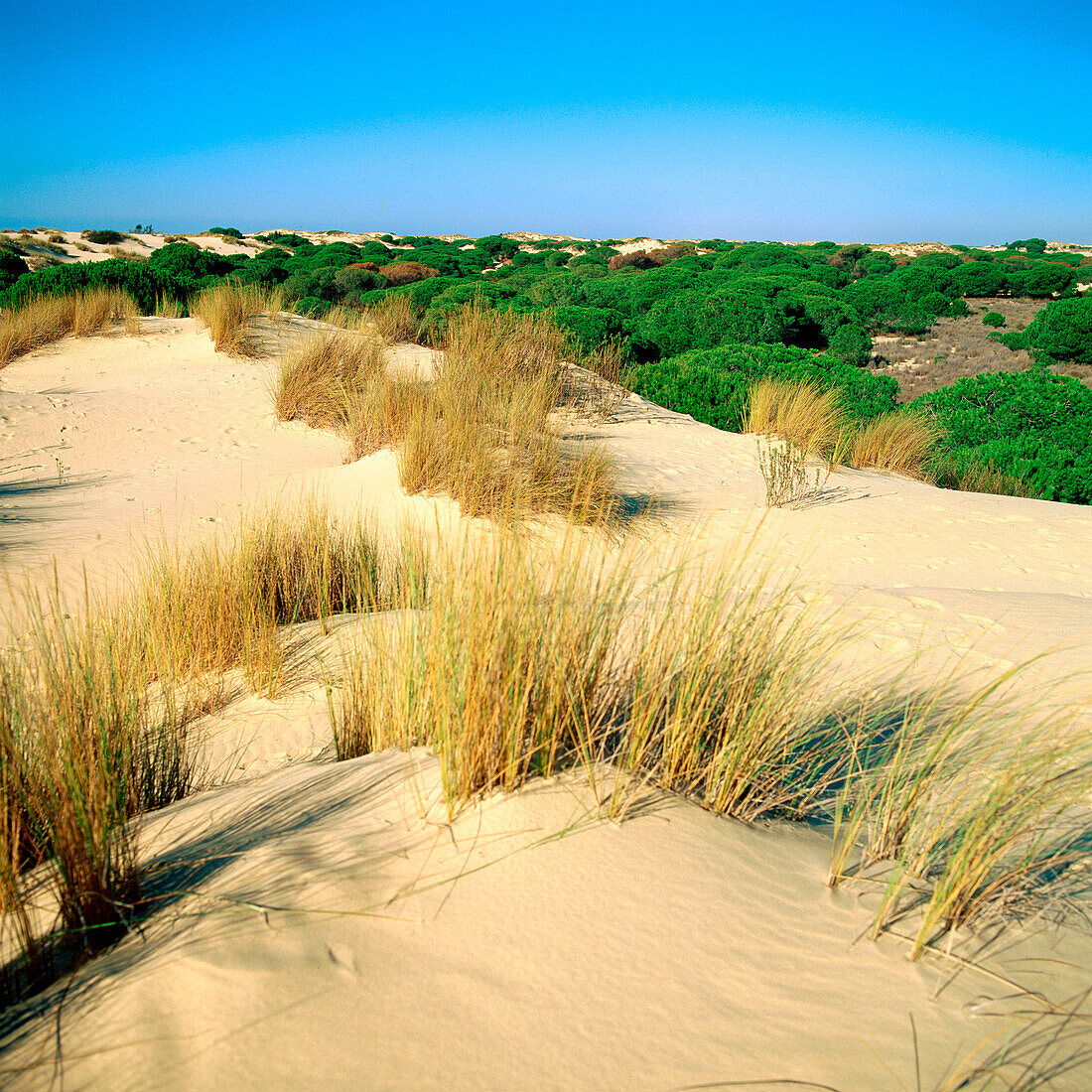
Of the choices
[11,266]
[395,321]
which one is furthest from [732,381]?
[11,266]

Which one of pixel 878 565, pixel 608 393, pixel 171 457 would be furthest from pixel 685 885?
pixel 608 393

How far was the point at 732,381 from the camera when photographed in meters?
11.4

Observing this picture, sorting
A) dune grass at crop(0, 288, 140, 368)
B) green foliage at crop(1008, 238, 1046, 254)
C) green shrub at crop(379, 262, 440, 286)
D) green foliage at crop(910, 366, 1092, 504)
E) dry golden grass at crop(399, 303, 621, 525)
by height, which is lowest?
green foliage at crop(910, 366, 1092, 504)

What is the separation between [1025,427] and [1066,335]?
1140cm

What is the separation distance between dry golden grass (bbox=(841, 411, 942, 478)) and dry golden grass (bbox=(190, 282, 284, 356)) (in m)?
8.67

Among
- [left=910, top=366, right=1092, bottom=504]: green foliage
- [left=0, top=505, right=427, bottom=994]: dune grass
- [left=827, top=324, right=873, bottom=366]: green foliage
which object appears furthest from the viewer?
[left=827, top=324, right=873, bottom=366]: green foliage

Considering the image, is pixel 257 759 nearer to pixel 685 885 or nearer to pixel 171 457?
pixel 685 885

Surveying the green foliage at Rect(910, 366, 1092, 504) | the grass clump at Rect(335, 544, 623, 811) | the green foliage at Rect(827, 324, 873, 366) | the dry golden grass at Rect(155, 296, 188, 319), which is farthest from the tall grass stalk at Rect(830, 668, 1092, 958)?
the green foliage at Rect(827, 324, 873, 366)

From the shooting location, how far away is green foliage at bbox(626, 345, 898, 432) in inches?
429

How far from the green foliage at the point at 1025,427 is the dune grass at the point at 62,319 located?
1322 cm

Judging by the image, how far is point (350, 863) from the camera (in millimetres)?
1667

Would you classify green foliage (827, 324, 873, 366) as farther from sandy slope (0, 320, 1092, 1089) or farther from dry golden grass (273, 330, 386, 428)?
sandy slope (0, 320, 1092, 1089)

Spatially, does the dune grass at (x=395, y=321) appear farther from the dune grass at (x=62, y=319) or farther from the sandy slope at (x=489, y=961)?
the sandy slope at (x=489, y=961)

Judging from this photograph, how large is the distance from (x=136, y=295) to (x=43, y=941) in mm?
15089
